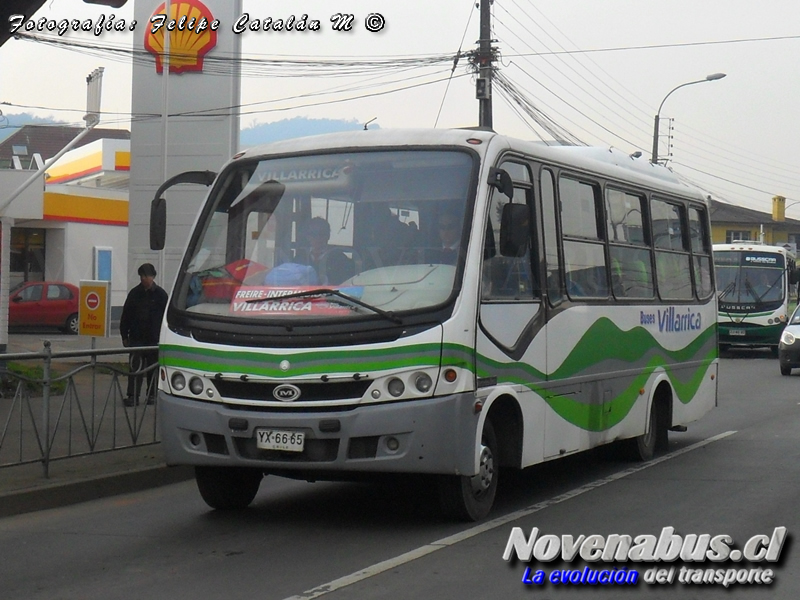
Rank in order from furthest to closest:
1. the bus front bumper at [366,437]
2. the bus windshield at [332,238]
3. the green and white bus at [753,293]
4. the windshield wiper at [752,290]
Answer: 1. the windshield wiper at [752,290]
2. the green and white bus at [753,293]
3. the bus windshield at [332,238]
4. the bus front bumper at [366,437]

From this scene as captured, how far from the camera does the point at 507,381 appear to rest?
8.16 meters

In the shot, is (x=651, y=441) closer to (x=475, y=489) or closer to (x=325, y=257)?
(x=475, y=489)

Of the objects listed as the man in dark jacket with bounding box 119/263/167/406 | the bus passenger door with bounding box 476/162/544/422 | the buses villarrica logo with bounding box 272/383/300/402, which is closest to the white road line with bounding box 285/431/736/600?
the bus passenger door with bounding box 476/162/544/422

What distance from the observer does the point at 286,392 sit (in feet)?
24.8

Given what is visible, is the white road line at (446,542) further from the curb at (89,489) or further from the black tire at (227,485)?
the curb at (89,489)

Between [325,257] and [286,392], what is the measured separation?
40.1 inches

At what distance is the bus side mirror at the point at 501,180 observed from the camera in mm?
7992

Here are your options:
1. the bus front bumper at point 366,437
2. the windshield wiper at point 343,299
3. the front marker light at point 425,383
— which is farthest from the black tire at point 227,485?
the front marker light at point 425,383

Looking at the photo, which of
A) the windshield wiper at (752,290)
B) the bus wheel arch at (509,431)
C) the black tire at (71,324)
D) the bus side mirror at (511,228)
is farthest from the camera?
the black tire at (71,324)

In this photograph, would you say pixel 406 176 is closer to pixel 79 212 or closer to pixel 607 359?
pixel 607 359

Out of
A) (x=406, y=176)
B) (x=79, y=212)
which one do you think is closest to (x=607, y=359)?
(x=406, y=176)

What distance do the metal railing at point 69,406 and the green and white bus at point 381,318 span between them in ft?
5.16

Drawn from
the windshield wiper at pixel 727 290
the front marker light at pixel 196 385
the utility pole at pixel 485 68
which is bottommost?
the front marker light at pixel 196 385

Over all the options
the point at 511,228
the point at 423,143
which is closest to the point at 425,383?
the point at 511,228
